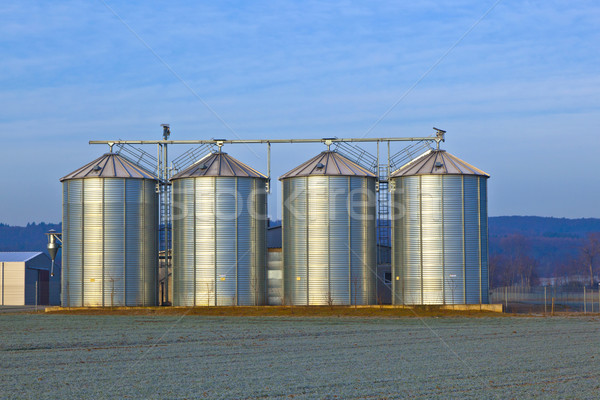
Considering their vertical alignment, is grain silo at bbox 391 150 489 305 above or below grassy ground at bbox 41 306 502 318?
above

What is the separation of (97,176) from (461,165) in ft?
97.0

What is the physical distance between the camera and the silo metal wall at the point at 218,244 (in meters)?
63.5

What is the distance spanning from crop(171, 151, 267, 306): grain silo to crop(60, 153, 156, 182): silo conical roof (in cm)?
370

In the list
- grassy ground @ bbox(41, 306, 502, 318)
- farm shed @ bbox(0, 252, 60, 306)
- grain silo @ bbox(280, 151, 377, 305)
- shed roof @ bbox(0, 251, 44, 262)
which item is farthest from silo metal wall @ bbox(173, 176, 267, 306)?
shed roof @ bbox(0, 251, 44, 262)

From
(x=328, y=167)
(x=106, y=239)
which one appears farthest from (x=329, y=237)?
(x=106, y=239)

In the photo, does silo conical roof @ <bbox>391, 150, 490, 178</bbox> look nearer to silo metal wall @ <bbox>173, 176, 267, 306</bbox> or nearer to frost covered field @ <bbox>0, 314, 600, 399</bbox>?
silo metal wall @ <bbox>173, 176, 267, 306</bbox>

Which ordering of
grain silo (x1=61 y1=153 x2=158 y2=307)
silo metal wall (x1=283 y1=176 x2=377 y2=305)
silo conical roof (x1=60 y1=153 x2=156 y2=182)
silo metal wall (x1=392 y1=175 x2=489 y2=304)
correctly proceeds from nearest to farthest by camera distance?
1. silo metal wall (x1=392 y1=175 x2=489 y2=304)
2. silo metal wall (x1=283 y1=176 x2=377 y2=305)
3. grain silo (x1=61 y1=153 x2=158 y2=307)
4. silo conical roof (x1=60 y1=153 x2=156 y2=182)

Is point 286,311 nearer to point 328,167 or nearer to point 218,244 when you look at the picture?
point 218,244

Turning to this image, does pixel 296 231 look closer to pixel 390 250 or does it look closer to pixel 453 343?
pixel 390 250

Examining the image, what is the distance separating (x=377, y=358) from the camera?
31.3 m

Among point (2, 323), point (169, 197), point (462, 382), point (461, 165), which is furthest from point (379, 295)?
point (462, 382)

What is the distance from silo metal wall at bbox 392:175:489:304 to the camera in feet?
202

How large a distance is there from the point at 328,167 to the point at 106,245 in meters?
19.1

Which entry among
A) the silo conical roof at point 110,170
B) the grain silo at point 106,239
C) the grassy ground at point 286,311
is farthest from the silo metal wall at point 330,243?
the silo conical roof at point 110,170
